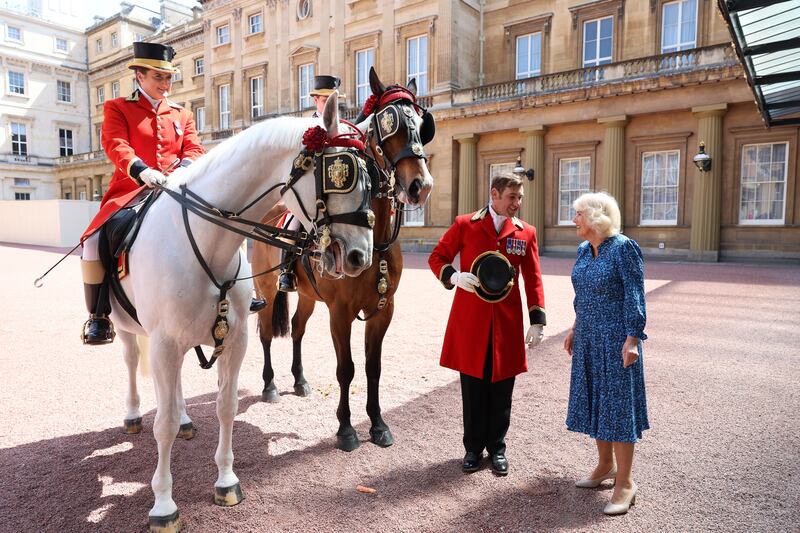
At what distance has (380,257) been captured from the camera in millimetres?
3746

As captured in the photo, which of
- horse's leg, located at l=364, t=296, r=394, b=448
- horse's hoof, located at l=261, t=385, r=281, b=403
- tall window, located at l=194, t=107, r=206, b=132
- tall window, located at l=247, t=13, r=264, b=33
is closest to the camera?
horse's leg, located at l=364, t=296, r=394, b=448

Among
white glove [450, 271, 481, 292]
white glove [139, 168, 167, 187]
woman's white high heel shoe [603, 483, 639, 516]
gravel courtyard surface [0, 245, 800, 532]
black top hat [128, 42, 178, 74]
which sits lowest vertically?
gravel courtyard surface [0, 245, 800, 532]

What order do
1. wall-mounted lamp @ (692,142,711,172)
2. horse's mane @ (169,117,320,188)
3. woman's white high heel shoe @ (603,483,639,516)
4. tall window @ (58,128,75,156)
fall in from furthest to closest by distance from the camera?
tall window @ (58,128,75,156) → wall-mounted lamp @ (692,142,711,172) → woman's white high heel shoe @ (603,483,639,516) → horse's mane @ (169,117,320,188)

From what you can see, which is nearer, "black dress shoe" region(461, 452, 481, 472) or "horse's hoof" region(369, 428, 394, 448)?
"black dress shoe" region(461, 452, 481, 472)

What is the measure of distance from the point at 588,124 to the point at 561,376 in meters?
15.8

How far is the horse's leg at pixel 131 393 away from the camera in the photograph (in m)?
4.00

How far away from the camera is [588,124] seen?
18797mm

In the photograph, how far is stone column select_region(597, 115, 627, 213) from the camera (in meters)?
17.9

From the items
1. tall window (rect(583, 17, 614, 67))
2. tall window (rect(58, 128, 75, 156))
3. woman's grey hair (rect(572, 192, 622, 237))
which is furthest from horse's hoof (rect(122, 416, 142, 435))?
tall window (rect(58, 128, 75, 156))

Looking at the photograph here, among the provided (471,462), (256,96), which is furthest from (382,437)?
(256,96)

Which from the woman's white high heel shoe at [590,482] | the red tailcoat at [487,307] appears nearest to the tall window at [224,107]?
the red tailcoat at [487,307]

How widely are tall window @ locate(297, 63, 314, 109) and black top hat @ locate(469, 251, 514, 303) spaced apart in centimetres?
2547

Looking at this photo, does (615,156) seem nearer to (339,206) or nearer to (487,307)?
(487,307)

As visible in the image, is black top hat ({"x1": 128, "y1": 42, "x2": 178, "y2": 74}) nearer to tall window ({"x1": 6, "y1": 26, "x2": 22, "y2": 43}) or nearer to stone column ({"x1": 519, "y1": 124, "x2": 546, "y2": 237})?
stone column ({"x1": 519, "y1": 124, "x2": 546, "y2": 237})
